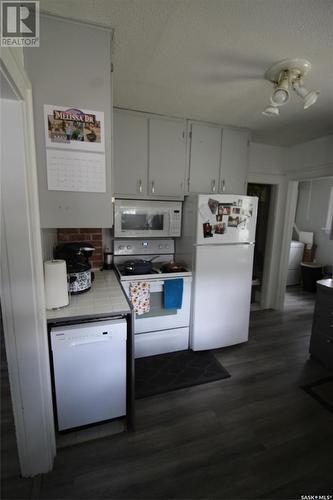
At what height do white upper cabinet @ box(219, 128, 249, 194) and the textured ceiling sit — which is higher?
the textured ceiling

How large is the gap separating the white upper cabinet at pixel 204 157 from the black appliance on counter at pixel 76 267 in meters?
1.38

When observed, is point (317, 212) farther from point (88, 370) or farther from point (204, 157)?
point (88, 370)

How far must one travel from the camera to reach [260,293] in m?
3.73

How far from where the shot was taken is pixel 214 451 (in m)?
1.47

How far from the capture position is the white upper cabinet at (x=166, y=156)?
7.72ft

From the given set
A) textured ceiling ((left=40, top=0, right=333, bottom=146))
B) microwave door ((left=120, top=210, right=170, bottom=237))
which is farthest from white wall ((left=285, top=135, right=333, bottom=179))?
microwave door ((left=120, top=210, right=170, bottom=237))

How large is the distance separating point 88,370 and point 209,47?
6.77 feet

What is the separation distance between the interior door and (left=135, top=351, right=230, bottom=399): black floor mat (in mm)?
151

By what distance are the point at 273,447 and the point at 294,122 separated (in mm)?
2837

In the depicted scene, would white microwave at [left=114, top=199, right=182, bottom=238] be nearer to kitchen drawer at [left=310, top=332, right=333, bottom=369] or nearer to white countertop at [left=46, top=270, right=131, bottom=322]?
white countertop at [left=46, top=270, right=131, bottom=322]

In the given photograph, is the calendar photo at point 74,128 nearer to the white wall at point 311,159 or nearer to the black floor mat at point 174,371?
the black floor mat at point 174,371

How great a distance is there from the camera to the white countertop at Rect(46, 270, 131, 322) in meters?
1.39

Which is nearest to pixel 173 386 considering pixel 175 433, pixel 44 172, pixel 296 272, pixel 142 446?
pixel 175 433

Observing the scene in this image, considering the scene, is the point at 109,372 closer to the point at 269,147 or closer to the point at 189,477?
the point at 189,477
